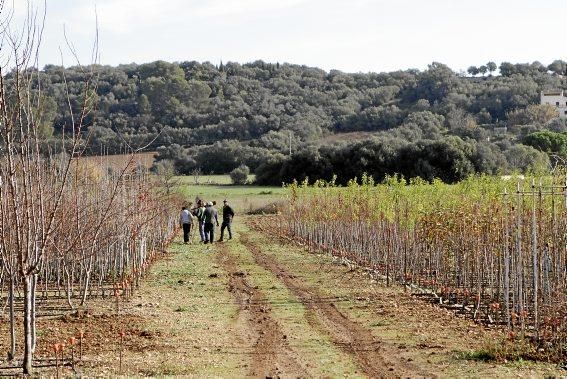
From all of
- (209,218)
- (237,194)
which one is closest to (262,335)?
(209,218)

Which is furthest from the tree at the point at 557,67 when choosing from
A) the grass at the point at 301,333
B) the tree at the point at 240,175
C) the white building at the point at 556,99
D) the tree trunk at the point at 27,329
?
the tree trunk at the point at 27,329

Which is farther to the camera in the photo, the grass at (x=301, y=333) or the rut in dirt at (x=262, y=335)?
the grass at (x=301, y=333)

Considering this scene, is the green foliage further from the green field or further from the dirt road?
the dirt road

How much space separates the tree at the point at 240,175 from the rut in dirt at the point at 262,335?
45.5 metres

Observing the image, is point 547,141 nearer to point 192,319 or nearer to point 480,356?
point 192,319

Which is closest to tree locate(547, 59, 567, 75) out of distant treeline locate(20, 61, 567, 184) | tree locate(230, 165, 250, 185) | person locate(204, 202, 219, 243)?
distant treeline locate(20, 61, 567, 184)

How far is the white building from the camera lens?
9175 centimetres

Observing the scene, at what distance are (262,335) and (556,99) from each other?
86.5m

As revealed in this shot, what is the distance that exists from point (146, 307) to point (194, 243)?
18.3 metres

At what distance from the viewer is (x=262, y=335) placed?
14.1 metres

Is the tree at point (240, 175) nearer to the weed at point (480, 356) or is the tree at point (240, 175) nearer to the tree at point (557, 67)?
the weed at point (480, 356)

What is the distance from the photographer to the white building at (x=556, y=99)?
301ft

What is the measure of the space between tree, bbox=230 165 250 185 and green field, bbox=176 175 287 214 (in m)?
0.71

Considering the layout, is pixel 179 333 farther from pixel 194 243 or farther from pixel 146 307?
pixel 194 243
